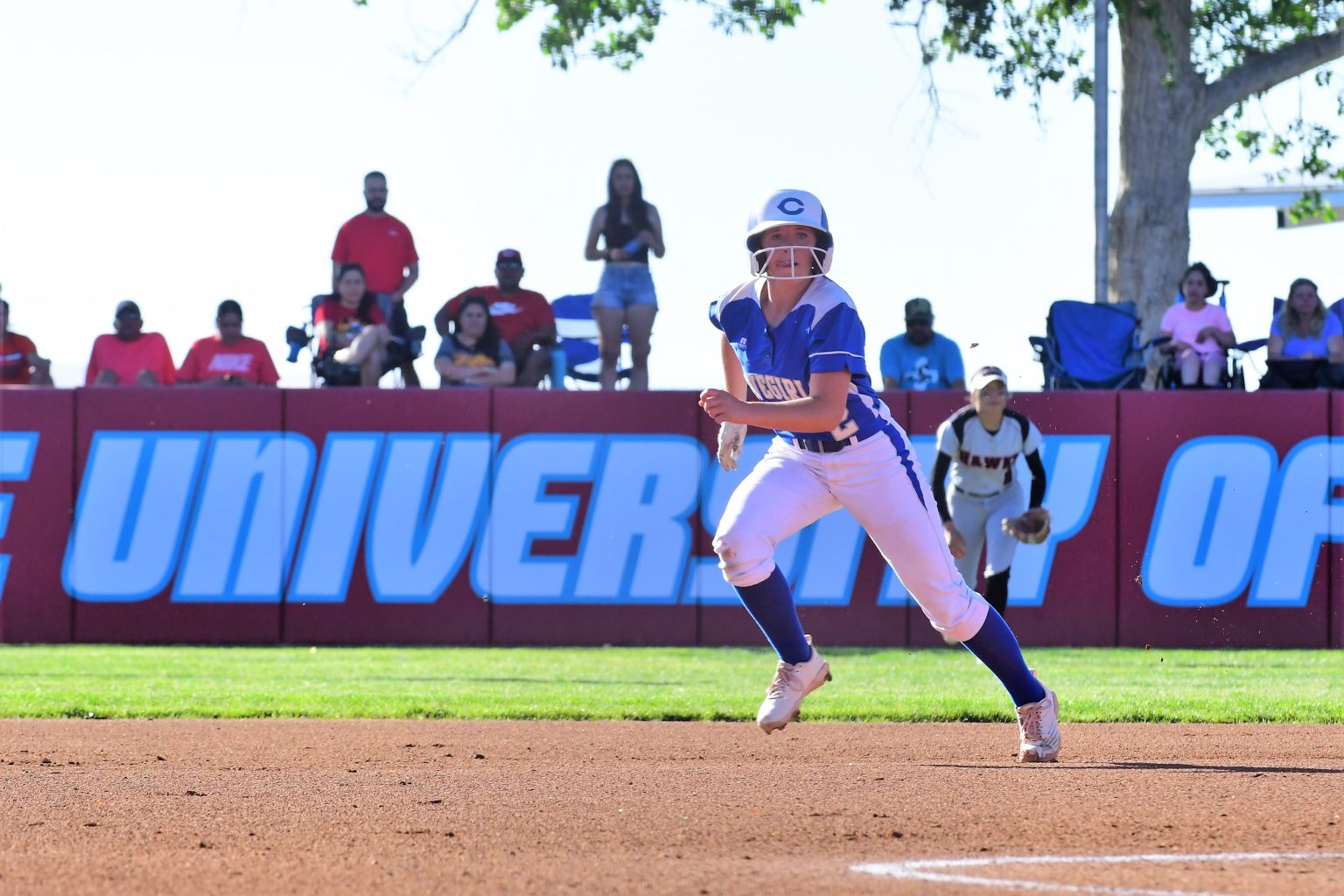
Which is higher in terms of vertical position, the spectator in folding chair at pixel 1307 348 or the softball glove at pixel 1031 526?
the spectator in folding chair at pixel 1307 348

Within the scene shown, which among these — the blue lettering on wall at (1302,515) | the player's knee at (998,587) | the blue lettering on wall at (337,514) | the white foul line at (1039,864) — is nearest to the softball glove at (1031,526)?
the player's knee at (998,587)

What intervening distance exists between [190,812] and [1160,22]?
50.5ft

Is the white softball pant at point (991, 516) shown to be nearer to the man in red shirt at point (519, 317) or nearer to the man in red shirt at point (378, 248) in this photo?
the man in red shirt at point (519, 317)

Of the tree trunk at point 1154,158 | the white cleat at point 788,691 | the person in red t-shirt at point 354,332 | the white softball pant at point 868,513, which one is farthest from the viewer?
the tree trunk at point 1154,158

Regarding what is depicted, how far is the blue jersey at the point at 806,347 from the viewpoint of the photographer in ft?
23.6

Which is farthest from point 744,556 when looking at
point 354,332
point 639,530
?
point 354,332

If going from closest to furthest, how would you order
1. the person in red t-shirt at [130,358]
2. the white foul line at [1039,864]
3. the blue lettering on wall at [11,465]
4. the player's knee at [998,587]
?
the white foul line at [1039,864]
the player's knee at [998,587]
the blue lettering on wall at [11,465]
the person in red t-shirt at [130,358]

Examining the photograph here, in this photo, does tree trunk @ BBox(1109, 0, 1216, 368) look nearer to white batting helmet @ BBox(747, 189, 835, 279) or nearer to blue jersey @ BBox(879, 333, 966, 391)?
blue jersey @ BBox(879, 333, 966, 391)

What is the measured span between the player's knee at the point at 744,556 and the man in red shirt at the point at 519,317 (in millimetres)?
8979

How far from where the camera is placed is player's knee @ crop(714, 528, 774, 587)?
7477 millimetres

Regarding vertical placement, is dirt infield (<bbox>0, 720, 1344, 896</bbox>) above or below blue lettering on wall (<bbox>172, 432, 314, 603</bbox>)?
below

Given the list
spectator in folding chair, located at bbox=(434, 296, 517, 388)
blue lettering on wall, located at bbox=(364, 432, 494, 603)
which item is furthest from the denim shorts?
blue lettering on wall, located at bbox=(364, 432, 494, 603)

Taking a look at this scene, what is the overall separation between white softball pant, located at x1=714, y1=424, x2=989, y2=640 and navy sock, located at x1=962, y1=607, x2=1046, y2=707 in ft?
0.26

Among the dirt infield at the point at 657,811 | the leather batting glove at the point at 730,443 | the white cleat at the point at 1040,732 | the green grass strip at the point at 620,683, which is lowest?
the green grass strip at the point at 620,683
